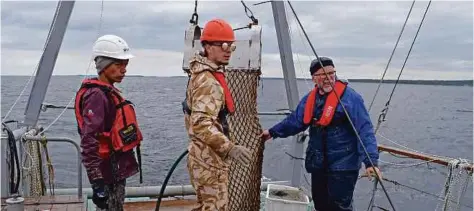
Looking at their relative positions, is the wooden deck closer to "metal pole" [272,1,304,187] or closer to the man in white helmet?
the man in white helmet

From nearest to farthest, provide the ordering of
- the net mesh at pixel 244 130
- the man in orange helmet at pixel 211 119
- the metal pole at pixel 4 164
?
the man in orange helmet at pixel 211 119, the net mesh at pixel 244 130, the metal pole at pixel 4 164

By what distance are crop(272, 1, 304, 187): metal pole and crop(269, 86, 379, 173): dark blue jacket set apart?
1.31 meters

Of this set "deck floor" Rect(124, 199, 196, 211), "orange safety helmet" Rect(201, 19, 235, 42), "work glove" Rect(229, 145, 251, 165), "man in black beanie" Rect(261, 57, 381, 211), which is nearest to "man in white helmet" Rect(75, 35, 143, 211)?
"orange safety helmet" Rect(201, 19, 235, 42)

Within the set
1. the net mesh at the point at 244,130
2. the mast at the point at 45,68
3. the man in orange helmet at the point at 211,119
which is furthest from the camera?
the mast at the point at 45,68

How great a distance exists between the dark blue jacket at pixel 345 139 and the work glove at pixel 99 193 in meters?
1.46

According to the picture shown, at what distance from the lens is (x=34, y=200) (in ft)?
14.7

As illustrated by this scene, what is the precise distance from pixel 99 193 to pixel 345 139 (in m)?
1.65

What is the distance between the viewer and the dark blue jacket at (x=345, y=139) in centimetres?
344

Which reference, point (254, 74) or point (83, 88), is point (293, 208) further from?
point (83, 88)

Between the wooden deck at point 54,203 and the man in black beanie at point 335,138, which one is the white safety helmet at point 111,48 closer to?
the man in black beanie at point 335,138

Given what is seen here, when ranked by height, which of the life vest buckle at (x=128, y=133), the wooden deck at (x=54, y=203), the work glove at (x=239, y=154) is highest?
the life vest buckle at (x=128, y=133)

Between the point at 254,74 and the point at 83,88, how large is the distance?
128 centimetres

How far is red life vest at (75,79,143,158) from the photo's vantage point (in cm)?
293

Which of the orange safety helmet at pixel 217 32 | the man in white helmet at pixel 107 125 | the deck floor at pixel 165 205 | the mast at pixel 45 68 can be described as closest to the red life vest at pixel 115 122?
the man in white helmet at pixel 107 125
